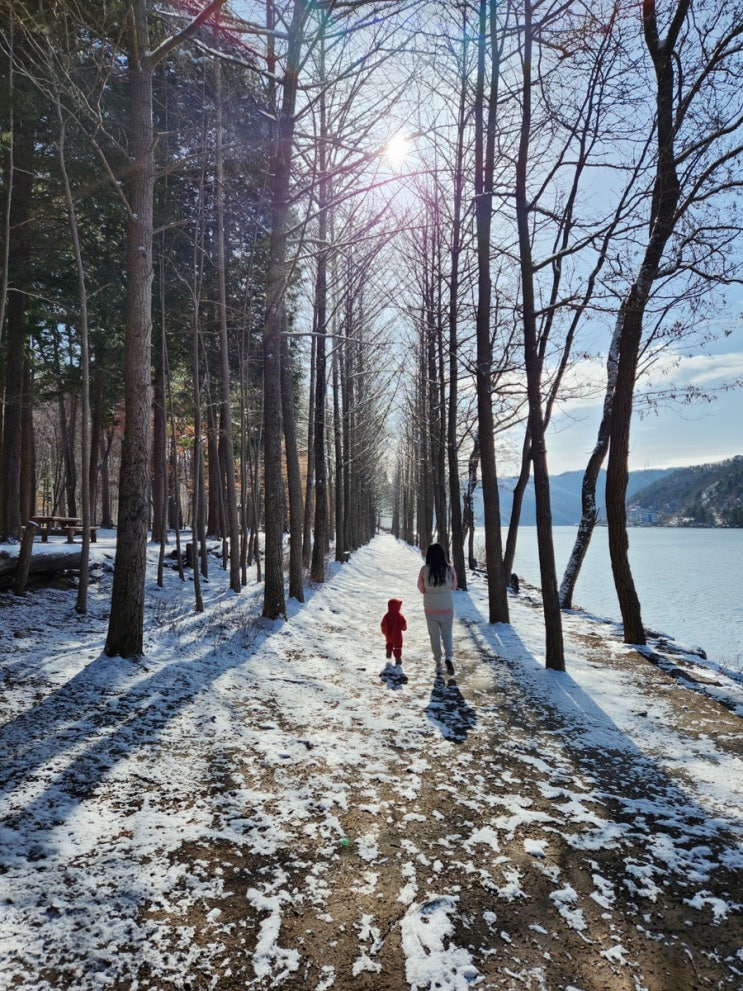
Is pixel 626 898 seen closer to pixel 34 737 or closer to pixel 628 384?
pixel 34 737

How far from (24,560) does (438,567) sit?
23.5ft

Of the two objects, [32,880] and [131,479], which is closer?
[32,880]

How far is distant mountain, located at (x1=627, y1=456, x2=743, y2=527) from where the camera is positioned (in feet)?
480

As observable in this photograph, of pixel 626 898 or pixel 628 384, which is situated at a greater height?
pixel 628 384

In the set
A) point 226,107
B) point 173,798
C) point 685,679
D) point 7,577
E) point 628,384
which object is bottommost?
point 685,679

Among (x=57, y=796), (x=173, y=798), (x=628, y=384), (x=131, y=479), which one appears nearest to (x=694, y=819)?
(x=173, y=798)

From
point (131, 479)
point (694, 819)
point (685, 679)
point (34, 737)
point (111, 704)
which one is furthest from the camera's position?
point (685, 679)

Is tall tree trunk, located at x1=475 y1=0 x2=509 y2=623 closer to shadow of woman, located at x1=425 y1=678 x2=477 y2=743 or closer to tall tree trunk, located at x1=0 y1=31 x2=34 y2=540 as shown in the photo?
shadow of woman, located at x1=425 y1=678 x2=477 y2=743

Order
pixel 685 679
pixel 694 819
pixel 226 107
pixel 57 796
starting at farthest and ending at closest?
pixel 226 107, pixel 685 679, pixel 694 819, pixel 57 796

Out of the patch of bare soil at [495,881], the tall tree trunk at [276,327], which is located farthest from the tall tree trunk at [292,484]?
the patch of bare soil at [495,881]

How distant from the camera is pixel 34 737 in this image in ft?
12.7

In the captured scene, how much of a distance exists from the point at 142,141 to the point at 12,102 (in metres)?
6.34

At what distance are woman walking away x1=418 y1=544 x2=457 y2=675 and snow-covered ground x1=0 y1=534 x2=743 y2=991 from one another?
1.83 ft

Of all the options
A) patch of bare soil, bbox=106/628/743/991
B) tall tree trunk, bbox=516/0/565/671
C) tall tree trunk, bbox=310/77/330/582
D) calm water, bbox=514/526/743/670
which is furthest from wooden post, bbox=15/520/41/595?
calm water, bbox=514/526/743/670
